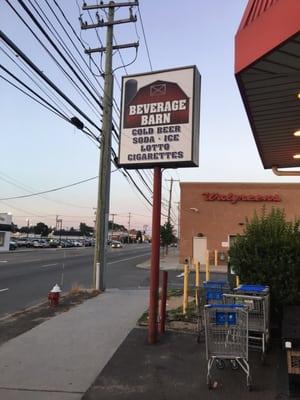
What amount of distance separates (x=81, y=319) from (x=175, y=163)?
4.05 m

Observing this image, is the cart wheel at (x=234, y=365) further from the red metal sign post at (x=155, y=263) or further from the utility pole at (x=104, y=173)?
the utility pole at (x=104, y=173)

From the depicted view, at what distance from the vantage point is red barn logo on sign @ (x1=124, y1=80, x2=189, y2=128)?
28.5 ft

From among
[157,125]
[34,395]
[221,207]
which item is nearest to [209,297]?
[157,125]

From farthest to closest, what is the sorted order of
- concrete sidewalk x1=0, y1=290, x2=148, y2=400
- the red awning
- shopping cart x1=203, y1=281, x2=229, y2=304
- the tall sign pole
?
the tall sign pole → shopping cart x1=203, y1=281, x2=229, y2=304 → concrete sidewalk x1=0, y1=290, x2=148, y2=400 → the red awning

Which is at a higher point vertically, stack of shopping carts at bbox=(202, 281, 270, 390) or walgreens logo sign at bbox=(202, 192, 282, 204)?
walgreens logo sign at bbox=(202, 192, 282, 204)

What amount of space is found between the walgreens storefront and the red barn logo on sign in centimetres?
3114

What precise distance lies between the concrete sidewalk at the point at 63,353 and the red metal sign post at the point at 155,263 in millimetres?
622

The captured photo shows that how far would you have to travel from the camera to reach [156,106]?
8859 millimetres

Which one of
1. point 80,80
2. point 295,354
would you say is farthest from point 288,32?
point 80,80

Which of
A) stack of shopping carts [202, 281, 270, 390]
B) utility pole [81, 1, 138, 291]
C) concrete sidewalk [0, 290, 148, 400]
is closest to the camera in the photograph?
concrete sidewalk [0, 290, 148, 400]

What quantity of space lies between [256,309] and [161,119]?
3.65 m

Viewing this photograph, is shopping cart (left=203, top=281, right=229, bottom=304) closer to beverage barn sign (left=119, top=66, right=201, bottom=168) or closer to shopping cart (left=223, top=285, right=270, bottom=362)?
shopping cart (left=223, top=285, right=270, bottom=362)

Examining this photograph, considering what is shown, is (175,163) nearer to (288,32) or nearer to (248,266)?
(248,266)

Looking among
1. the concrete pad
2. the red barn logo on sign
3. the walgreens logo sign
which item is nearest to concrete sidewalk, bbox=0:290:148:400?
the concrete pad
